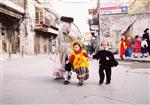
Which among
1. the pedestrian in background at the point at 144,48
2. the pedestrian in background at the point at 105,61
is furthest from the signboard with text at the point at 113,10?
the pedestrian in background at the point at 105,61

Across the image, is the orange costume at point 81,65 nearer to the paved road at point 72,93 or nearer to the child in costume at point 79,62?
the child in costume at point 79,62

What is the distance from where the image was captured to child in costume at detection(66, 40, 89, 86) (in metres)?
10.2

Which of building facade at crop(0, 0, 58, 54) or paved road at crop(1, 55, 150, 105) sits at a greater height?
building facade at crop(0, 0, 58, 54)

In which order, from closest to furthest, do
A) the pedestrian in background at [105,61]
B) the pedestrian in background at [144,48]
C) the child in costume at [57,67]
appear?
the pedestrian in background at [105,61] < the child in costume at [57,67] < the pedestrian in background at [144,48]

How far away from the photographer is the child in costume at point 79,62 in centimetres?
1016

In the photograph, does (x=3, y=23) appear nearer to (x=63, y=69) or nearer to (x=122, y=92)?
(x=63, y=69)

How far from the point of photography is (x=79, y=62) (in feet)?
33.5

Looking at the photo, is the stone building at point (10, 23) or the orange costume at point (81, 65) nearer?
the orange costume at point (81, 65)

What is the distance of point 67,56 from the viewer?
11.1m

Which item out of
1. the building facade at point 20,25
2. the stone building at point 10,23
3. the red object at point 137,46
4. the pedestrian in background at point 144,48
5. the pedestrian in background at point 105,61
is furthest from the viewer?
the building facade at point 20,25

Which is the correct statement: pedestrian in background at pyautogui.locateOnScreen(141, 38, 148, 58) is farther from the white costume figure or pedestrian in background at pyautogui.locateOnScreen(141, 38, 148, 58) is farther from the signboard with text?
the signboard with text

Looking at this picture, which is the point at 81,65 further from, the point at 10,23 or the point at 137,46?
the point at 10,23

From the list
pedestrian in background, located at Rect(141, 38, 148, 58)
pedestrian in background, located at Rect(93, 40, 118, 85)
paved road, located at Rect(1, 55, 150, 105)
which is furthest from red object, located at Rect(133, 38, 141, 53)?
pedestrian in background, located at Rect(93, 40, 118, 85)

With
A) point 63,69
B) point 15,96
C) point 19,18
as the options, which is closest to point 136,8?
point 19,18
